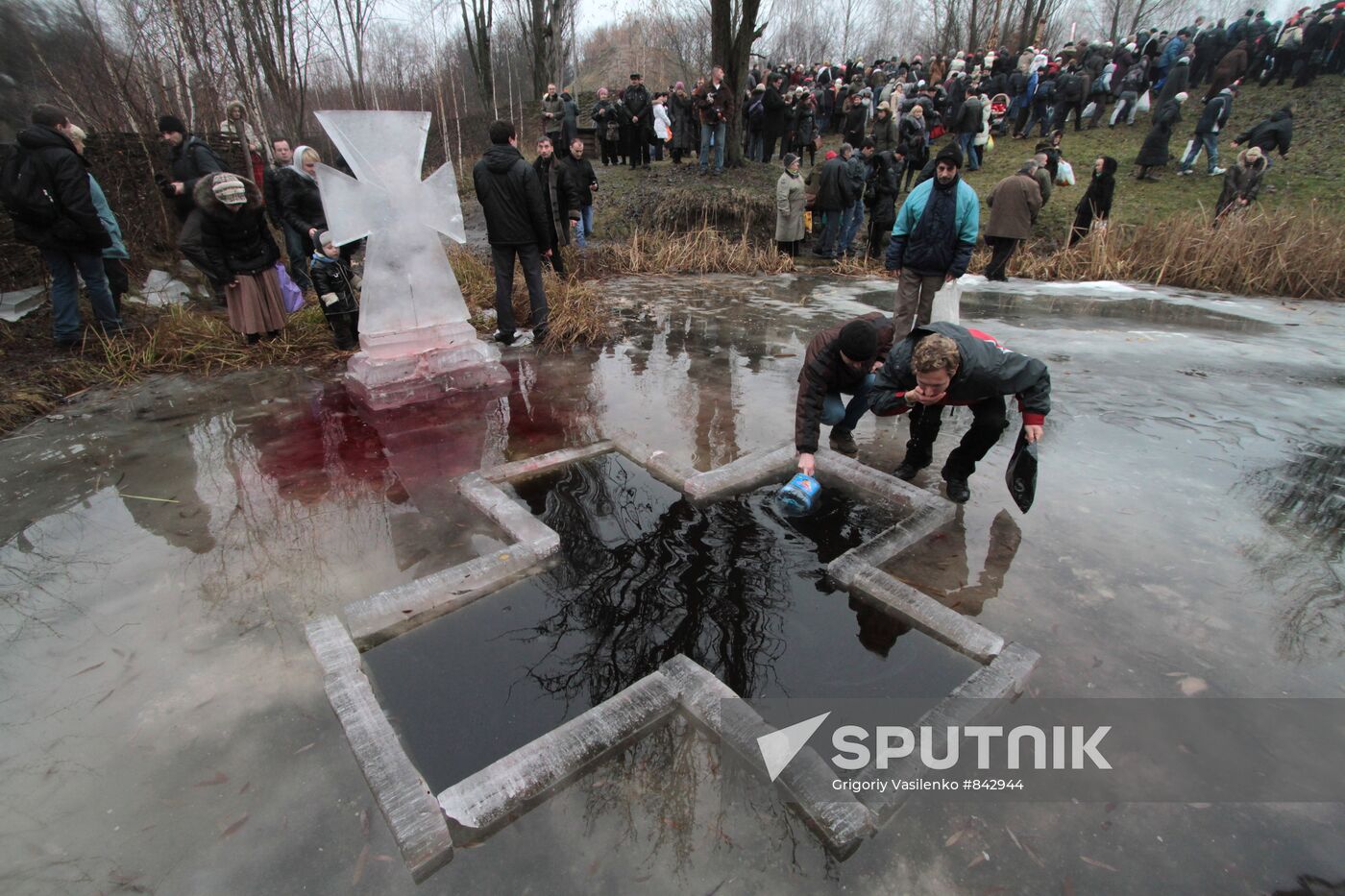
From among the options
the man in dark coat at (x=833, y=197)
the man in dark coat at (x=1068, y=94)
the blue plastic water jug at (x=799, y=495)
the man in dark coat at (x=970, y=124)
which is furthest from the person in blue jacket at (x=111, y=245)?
the man in dark coat at (x=1068, y=94)

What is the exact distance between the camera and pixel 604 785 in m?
2.11

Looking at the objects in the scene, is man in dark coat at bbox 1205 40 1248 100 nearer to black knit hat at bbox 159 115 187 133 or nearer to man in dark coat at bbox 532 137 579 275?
man in dark coat at bbox 532 137 579 275

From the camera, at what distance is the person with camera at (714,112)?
12.6 metres

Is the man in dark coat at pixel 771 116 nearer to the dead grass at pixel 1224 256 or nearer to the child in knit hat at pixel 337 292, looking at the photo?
the dead grass at pixel 1224 256

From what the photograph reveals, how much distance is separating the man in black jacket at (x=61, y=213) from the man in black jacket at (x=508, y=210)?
3.04 m

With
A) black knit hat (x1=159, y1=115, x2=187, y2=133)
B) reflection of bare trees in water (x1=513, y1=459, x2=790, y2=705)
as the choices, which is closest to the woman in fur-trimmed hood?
black knit hat (x1=159, y1=115, x2=187, y2=133)

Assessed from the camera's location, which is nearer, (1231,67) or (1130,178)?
(1130,178)

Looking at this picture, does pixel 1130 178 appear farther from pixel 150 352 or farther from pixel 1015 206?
pixel 150 352

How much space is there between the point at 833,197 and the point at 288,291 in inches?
316

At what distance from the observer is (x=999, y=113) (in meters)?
16.4

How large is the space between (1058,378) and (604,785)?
5260 mm

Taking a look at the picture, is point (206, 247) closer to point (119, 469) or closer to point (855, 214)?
point (119, 469)

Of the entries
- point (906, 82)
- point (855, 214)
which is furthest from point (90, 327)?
point (906, 82)

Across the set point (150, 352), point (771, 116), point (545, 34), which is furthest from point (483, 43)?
point (150, 352)
